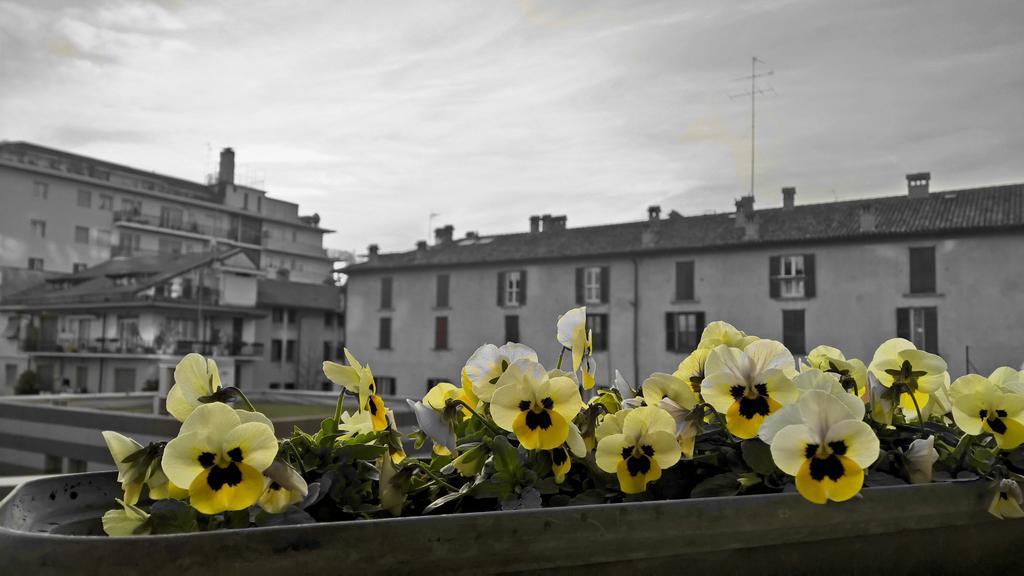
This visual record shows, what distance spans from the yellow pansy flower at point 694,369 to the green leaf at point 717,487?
0.77 feet

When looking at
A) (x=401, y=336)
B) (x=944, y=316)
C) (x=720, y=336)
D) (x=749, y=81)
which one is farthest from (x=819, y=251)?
(x=720, y=336)

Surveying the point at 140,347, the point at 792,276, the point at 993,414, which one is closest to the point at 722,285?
the point at 792,276

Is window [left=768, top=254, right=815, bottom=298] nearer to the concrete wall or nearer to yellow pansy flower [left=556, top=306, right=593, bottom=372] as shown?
the concrete wall

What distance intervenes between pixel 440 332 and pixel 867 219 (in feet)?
59.2

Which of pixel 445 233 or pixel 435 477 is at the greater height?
pixel 445 233

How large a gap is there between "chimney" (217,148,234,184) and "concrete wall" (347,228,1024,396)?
32663 mm

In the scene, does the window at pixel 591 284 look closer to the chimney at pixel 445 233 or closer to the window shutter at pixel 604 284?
the window shutter at pixel 604 284

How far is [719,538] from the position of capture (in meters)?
0.97

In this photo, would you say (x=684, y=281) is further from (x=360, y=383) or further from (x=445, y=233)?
(x=360, y=383)

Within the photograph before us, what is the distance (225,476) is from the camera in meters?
0.93

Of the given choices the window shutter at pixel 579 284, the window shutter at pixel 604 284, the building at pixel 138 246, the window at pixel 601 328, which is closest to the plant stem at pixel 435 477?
the window at pixel 601 328

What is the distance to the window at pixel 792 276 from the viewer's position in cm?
2708

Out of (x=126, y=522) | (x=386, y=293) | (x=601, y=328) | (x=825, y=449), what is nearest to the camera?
(x=126, y=522)

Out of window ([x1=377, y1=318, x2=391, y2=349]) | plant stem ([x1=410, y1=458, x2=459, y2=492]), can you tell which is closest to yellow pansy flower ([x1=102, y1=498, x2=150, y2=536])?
plant stem ([x1=410, y1=458, x2=459, y2=492])
